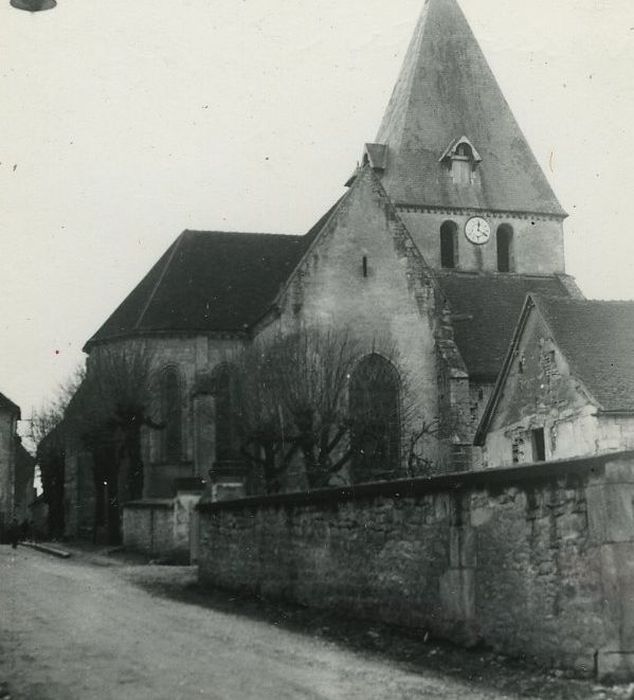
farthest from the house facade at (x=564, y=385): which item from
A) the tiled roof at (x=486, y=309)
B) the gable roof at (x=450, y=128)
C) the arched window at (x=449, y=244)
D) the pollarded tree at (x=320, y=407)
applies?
the gable roof at (x=450, y=128)

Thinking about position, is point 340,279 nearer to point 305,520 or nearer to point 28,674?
point 305,520

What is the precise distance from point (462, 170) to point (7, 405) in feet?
79.0

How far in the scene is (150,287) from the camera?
40094 mm

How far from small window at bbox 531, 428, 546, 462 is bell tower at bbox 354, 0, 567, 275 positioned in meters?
Result: 17.3

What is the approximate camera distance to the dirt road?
8828 millimetres

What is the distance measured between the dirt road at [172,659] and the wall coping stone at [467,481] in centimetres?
190

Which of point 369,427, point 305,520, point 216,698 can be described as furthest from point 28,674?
point 369,427

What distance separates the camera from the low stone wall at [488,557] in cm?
901

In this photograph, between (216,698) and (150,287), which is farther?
(150,287)

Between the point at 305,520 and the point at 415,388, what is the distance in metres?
18.4

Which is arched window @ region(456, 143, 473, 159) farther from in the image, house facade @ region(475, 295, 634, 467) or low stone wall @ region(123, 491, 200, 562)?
low stone wall @ region(123, 491, 200, 562)

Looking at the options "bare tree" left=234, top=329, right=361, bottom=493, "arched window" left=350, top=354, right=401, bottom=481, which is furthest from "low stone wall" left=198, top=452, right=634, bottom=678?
"arched window" left=350, top=354, right=401, bottom=481

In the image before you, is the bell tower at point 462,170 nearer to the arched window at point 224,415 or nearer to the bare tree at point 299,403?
the arched window at point 224,415

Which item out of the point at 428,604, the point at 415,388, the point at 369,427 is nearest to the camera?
the point at 428,604
